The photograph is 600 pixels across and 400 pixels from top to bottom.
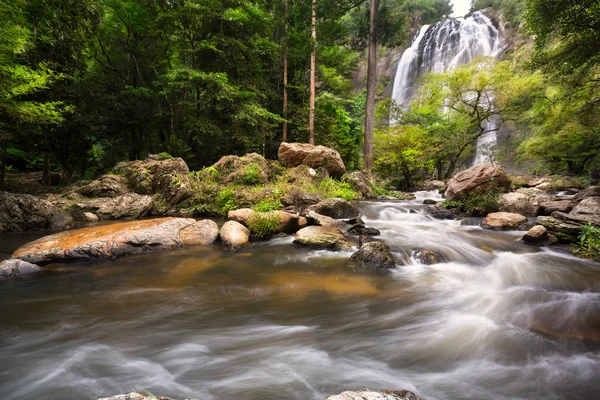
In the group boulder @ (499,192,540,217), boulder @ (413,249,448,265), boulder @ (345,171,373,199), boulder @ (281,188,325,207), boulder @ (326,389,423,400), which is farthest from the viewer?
boulder @ (345,171,373,199)

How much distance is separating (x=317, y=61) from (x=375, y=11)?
4288 mm

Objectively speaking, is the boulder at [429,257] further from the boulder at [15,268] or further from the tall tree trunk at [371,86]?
the tall tree trunk at [371,86]

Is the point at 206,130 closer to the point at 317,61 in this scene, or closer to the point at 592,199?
the point at 317,61

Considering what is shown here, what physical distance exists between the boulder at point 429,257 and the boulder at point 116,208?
8.25 meters

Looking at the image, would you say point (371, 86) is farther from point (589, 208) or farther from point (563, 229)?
point (563, 229)

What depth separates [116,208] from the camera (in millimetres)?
8578

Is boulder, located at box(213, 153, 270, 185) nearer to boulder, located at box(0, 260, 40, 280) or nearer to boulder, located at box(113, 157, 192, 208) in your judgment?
boulder, located at box(113, 157, 192, 208)

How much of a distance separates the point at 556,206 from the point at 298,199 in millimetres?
8118

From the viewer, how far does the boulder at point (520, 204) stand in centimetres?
862

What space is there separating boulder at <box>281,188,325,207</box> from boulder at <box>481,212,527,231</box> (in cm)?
520

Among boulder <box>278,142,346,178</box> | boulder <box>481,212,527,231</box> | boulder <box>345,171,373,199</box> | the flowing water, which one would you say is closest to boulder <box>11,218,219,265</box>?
the flowing water

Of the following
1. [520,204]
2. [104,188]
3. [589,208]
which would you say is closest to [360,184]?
[520,204]

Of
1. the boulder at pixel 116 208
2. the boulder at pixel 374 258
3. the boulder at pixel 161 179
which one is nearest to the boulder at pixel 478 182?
the boulder at pixel 374 258

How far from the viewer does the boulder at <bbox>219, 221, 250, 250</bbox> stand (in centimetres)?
594
